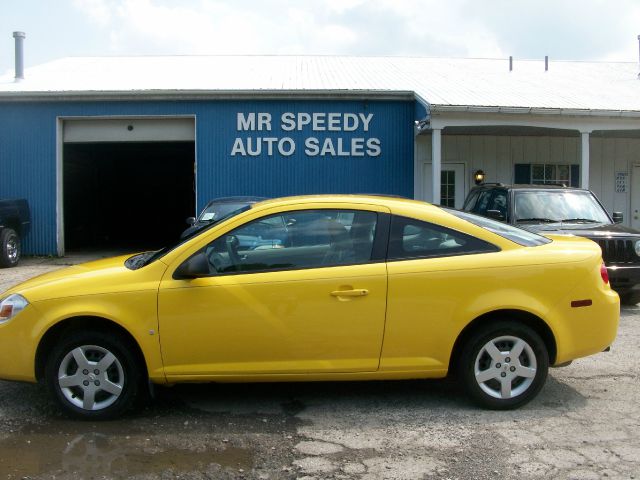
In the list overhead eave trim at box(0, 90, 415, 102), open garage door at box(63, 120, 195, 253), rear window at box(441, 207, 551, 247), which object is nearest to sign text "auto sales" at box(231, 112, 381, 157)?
overhead eave trim at box(0, 90, 415, 102)

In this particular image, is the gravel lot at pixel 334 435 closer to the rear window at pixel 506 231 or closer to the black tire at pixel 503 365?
the black tire at pixel 503 365

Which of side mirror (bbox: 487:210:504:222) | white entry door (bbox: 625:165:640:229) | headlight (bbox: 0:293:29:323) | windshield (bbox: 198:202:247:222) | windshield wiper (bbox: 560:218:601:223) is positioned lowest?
headlight (bbox: 0:293:29:323)

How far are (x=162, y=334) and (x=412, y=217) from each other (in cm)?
194

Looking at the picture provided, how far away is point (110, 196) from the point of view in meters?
25.9

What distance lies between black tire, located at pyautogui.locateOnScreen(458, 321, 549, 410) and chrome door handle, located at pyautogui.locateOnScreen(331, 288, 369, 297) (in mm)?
844

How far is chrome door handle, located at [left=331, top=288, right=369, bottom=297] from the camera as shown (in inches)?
172

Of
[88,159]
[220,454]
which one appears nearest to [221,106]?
[88,159]

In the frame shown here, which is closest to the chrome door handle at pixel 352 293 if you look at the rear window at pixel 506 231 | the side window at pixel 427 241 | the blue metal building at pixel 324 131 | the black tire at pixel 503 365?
the side window at pixel 427 241

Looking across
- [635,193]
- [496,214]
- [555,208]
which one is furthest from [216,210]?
[635,193]

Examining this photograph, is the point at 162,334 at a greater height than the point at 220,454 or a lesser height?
greater

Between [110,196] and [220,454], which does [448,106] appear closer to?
[220,454]

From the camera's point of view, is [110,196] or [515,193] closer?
[515,193]

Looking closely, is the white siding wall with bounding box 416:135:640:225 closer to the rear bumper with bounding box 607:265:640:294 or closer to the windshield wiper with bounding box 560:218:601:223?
the windshield wiper with bounding box 560:218:601:223

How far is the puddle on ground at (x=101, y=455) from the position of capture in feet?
12.3
